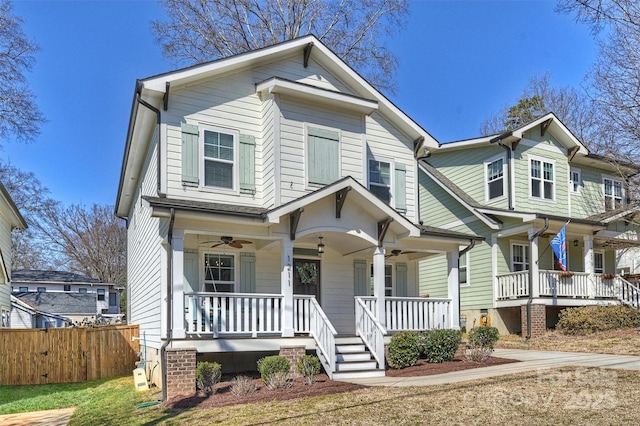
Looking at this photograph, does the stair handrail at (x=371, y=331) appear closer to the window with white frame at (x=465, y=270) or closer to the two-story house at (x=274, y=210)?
the two-story house at (x=274, y=210)

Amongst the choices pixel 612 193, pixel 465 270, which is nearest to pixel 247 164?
pixel 465 270

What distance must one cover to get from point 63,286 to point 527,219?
106ft

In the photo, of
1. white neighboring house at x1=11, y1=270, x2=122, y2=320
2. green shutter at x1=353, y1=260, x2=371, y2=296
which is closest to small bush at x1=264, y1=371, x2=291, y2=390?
green shutter at x1=353, y1=260, x2=371, y2=296

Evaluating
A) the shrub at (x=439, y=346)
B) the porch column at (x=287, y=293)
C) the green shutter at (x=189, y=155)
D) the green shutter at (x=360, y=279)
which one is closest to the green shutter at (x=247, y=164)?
the green shutter at (x=189, y=155)

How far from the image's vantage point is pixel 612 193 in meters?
24.5

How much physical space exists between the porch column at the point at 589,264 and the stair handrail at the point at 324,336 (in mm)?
12860

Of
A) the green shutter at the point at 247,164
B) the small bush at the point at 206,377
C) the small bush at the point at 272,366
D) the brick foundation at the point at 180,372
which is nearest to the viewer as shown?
the brick foundation at the point at 180,372

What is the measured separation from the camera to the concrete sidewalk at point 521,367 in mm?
10500

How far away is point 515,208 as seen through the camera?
66.2 feet

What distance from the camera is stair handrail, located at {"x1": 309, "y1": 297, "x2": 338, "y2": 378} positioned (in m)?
11.4

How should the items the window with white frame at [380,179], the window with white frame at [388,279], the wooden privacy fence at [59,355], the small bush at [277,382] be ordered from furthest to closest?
the window with white frame at [388,279] < the wooden privacy fence at [59,355] < the window with white frame at [380,179] < the small bush at [277,382]

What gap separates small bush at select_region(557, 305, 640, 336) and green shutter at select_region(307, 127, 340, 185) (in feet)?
33.5

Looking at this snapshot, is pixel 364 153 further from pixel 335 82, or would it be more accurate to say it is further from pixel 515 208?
pixel 515 208

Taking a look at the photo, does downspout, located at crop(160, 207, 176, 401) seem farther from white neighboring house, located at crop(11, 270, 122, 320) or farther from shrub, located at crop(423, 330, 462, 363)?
white neighboring house, located at crop(11, 270, 122, 320)
